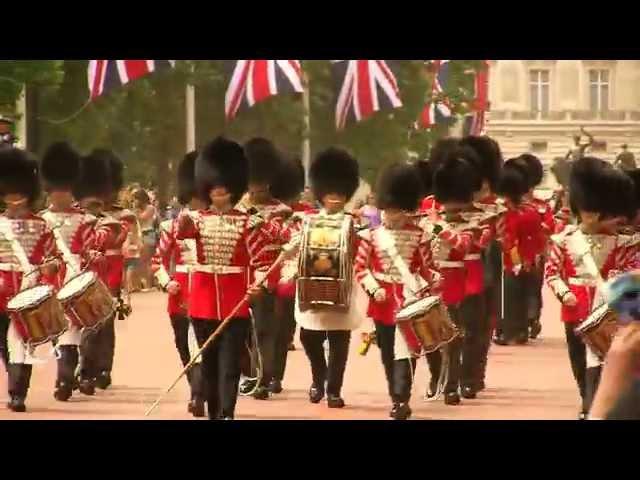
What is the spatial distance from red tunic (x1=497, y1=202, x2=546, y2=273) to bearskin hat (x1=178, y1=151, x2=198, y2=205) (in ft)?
12.4

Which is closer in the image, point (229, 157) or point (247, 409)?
point (229, 157)

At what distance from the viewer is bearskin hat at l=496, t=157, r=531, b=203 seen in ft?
52.5

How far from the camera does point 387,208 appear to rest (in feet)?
38.9

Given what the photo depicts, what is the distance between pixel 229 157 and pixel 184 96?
25.9 meters

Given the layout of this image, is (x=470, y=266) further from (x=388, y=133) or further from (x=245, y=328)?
(x=388, y=133)

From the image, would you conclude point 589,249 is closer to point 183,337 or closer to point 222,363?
point 222,363

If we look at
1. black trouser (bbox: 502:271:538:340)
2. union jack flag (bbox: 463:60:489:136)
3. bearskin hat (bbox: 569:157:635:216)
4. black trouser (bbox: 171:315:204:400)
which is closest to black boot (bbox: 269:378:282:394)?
black trouser (bbox: 171:315:204:400)

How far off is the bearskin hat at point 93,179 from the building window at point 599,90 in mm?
62317

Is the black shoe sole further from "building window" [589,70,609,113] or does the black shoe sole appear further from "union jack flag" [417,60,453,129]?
"building window" [589,70,609,113]

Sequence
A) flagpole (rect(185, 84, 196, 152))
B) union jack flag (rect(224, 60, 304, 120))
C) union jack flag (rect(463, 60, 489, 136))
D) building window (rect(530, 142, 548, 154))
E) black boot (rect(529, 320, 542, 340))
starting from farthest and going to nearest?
building window (rect(530, 142, 548, 154)) < union jack flag (rect(463, 60, 489, 136)) < flagpole (rect(185, 84, 196, 152)) < union jack flag (rect(224, 60, 304, 120)) < black boot (rect(529, 320, 542, 340))

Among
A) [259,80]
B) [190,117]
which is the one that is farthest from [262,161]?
[190,117]

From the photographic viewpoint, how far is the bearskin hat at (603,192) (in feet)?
35.2

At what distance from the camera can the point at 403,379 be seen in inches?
448

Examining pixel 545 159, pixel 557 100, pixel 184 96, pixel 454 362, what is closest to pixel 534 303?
pixel 454 362
